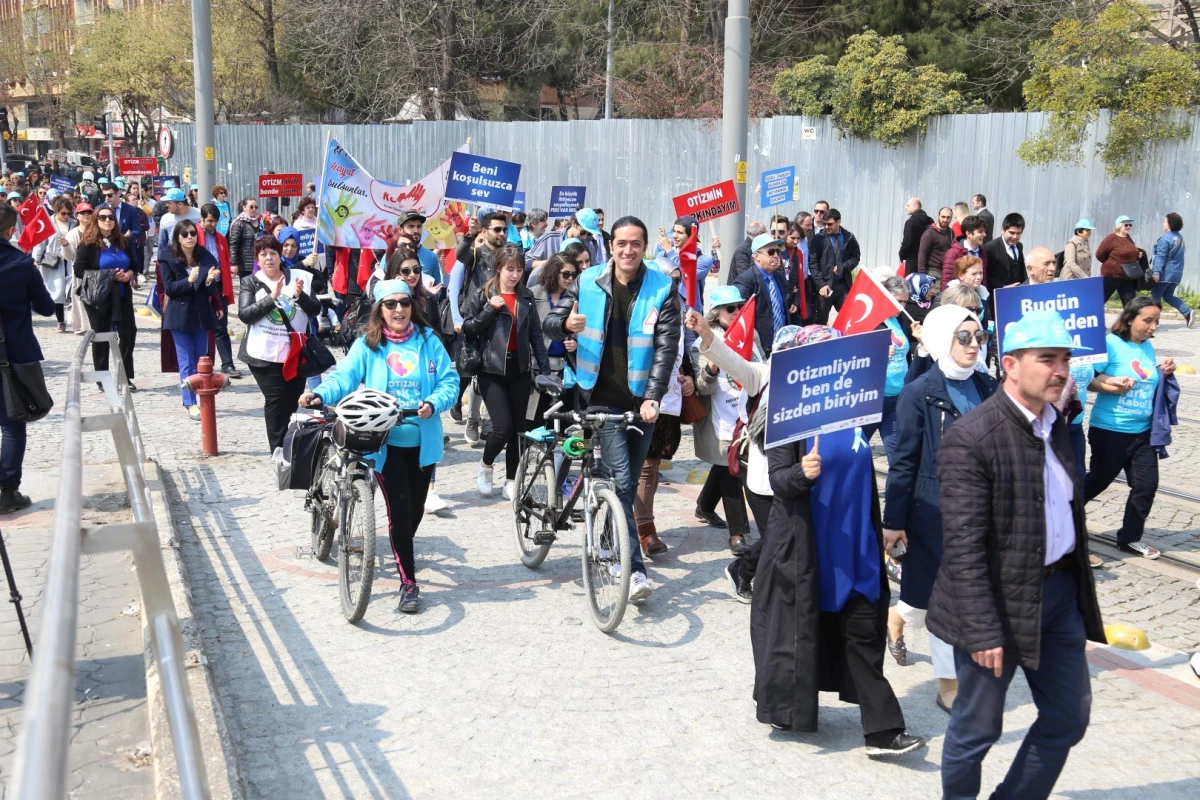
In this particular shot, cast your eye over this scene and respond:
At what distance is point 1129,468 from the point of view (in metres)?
7.62

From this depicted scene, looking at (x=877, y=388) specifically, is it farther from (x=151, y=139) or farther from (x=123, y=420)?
(x=151, y=139)

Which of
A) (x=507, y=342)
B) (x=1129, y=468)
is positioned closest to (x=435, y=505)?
(x=507, y=342)

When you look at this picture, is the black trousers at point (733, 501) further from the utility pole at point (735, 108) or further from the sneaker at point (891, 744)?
the utility pole at point (735, 108)

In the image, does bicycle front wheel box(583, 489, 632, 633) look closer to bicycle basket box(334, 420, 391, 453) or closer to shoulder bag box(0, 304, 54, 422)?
bicycle basket box(334, 420, 391, 453)

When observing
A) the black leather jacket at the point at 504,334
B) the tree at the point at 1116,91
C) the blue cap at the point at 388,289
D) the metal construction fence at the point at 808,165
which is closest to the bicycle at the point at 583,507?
the black leather jacket at the point at 504,334

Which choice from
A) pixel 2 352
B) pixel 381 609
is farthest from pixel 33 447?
pixel 381 609

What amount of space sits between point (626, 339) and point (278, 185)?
15.5 metres

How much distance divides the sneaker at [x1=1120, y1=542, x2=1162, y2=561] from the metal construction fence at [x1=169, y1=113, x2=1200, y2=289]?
605 cm

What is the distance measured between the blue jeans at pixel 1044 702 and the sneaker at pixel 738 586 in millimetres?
2648

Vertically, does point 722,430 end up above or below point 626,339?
below

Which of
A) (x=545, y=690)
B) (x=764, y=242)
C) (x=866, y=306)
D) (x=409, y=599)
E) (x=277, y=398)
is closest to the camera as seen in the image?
(x=545, y=690)

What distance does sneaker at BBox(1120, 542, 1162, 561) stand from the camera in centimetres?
765

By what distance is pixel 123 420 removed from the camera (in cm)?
463

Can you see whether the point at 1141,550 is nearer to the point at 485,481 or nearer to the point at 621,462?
the point at 621,462
